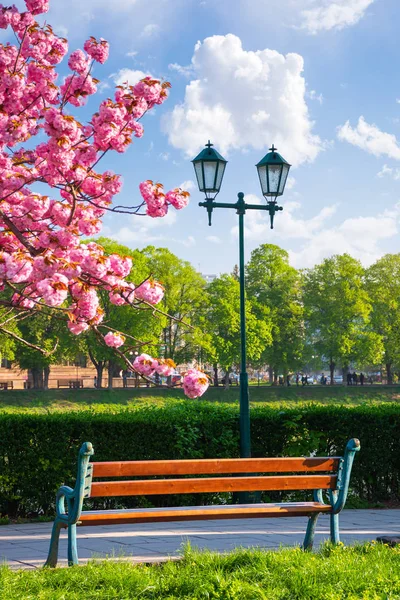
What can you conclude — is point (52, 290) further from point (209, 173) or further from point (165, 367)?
point (209, 173)

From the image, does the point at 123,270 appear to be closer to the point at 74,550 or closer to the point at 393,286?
the point at 74,550

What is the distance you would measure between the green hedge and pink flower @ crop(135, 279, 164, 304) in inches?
71.7

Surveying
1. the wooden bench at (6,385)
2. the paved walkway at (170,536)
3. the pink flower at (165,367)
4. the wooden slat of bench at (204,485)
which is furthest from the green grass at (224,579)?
the wooden bench at (6,385)

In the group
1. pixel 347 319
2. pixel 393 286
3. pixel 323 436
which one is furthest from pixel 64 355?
pixel 323 436

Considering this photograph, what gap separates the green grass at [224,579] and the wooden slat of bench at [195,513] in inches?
12.0

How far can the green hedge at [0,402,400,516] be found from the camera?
1021cm

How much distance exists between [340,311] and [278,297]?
4386 mm

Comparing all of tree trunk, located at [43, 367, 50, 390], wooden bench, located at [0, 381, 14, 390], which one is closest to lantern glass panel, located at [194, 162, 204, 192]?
tree trunk, located at [43, 367, 50, 390]

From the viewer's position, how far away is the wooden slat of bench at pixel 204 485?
6426mm

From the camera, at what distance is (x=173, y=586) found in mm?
5523

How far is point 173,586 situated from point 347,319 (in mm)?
56578

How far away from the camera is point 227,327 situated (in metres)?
59.8

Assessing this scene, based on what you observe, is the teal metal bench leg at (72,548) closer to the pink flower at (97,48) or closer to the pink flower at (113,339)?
the pink flower at (113,339)

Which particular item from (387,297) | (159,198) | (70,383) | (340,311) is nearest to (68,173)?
(159,198)
